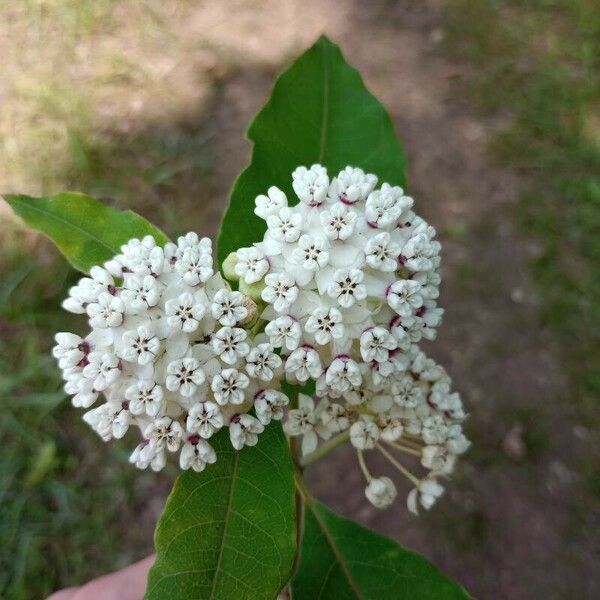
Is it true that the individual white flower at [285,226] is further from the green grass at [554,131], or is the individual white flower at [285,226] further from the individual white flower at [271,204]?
the green grass at [554,131]

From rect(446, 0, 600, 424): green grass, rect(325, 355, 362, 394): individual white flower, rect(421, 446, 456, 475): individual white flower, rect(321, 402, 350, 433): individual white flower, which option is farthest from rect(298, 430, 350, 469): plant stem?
rect(446, 0, 600, 424): green grass

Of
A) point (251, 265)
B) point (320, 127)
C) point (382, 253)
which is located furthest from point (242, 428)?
point (320, 127)

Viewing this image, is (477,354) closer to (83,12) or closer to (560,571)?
(560,571)

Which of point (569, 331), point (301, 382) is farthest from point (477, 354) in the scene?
point (301, 382)

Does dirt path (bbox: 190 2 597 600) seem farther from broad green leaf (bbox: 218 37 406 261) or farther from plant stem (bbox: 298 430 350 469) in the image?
broad green leaf (bbox: 218 37 406 261)

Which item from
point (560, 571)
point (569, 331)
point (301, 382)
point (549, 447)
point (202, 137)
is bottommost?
point (560, 571)

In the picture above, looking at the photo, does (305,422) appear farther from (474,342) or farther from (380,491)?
(474,342)
